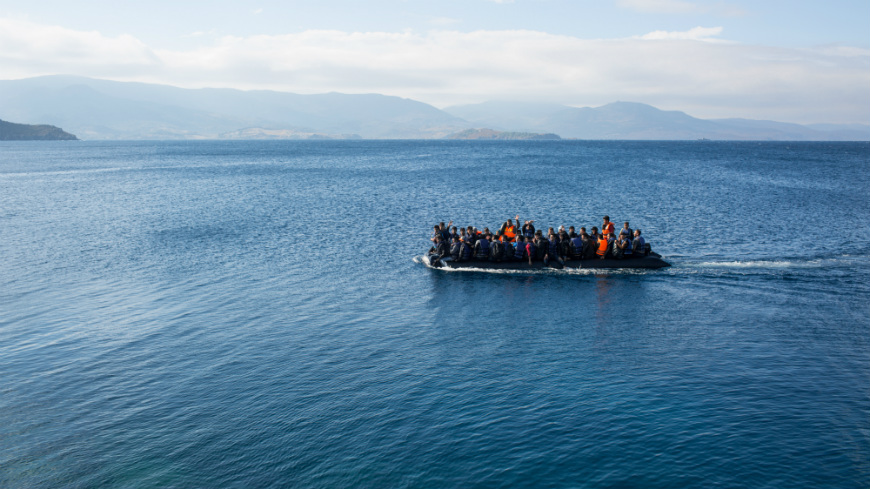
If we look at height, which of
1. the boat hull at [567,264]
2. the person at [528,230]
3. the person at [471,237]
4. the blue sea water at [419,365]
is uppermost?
the person at [528,230]

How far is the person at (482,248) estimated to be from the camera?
38.0 metres

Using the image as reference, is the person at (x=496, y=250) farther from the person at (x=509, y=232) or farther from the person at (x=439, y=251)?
the person at (x=439, y=251)

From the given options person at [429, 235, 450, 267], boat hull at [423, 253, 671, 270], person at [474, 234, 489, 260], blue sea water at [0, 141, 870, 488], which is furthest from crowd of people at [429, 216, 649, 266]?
blue sea water at [0, 141, 870, 488]

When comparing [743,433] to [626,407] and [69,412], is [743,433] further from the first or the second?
[69,412]

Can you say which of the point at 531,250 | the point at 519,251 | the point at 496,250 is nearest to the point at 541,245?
the point at 531,250

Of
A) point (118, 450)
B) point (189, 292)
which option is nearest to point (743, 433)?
point (118, 450)

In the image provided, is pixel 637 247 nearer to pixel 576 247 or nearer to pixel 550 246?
pixel 576 247

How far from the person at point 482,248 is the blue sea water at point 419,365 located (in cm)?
281

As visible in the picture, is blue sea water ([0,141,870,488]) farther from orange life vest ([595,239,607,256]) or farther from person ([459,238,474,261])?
person ([459,238,474,261])

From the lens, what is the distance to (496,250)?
37.8m

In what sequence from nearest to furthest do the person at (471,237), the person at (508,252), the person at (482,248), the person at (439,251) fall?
1. the person at (508,252)
2. the person at (482,248)
3. the person at (471,237)
4. the person at (439,251)

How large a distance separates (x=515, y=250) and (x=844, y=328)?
1784 cm

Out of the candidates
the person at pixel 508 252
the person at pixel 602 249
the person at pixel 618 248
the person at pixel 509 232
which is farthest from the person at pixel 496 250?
the person at pixel 618 248

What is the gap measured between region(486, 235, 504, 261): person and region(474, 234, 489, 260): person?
0.27 metres
